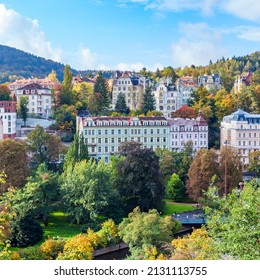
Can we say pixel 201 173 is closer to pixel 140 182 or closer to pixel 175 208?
pixel 175 208

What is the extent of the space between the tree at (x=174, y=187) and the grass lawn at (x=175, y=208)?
30cm

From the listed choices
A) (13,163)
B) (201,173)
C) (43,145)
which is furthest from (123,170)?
(43,145)

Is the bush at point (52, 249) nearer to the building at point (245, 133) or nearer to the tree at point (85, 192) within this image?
the tree at point (85, 192)

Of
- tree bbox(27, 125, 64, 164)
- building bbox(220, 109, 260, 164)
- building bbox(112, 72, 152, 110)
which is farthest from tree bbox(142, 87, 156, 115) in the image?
tree bbox(27, 125, 64, 164)

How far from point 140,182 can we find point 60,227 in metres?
2.40

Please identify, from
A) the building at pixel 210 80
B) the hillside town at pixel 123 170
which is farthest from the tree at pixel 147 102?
the building at pixel 210 80

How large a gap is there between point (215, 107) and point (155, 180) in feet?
36.1

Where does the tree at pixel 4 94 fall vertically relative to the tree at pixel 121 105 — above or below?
above

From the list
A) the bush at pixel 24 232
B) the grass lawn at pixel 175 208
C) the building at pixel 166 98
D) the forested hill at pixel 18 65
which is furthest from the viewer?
the forested hill at pixel 18 65

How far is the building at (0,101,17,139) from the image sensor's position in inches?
787

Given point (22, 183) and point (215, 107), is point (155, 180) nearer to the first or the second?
point (22, 183)

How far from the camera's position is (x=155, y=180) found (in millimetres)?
13375

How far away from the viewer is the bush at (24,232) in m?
11.0

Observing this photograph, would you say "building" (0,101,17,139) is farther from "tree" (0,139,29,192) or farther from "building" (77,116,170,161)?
"tree" (0,139,29,192)
